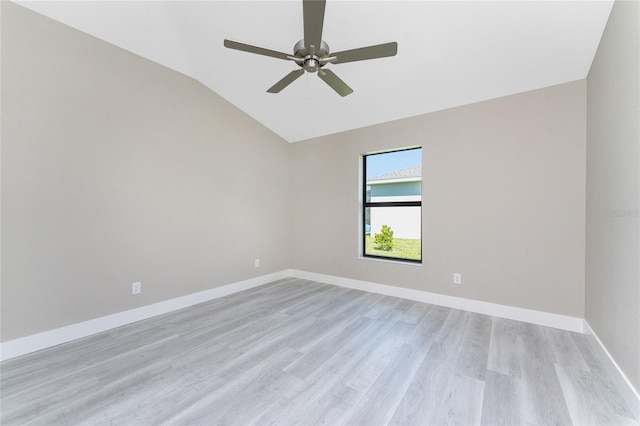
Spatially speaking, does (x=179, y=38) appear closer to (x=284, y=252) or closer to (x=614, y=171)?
(x=284, y=252)

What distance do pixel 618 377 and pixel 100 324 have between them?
406cm

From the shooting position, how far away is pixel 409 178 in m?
3.58

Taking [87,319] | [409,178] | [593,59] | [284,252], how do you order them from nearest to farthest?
[593,59]
[87,319]
[409,178]
[284,252]

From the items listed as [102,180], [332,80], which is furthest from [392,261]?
[102,180]

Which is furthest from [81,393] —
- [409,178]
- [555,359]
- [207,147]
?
[409,178]

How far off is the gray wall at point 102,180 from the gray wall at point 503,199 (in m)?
2.16

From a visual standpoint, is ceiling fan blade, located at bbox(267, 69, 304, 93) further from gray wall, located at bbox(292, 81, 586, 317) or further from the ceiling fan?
gray wall, located at bbox(292, 81, 586, 317)

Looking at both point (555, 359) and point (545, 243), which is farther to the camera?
point (545, 243)

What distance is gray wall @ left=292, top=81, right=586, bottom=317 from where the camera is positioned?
2.43 m

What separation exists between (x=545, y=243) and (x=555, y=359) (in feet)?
3.67

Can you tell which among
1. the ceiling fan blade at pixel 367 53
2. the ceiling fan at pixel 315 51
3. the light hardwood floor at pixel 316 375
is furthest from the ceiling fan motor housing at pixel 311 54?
the light hardwood floor at pixel 316 375

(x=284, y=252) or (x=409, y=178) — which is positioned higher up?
(x=409, y=178)

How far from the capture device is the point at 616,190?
5.57 feet

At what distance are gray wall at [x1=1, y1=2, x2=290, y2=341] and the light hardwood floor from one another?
19.3 inches
